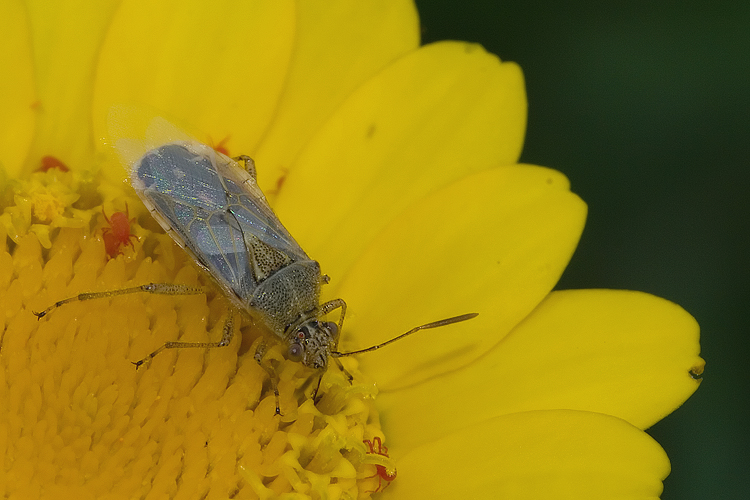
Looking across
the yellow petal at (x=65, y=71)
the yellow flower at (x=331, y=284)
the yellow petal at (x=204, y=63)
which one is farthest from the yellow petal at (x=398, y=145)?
the yellow petal at (x=65, y=71)

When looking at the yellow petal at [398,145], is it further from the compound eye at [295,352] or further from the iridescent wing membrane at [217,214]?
the compound eye at [295,352]

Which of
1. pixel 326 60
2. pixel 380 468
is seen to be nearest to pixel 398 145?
pixel 326 60

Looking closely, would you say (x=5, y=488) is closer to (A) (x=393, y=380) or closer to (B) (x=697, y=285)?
(A) (x=393, y=380)

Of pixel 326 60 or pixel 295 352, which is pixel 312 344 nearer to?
pixel 295 352

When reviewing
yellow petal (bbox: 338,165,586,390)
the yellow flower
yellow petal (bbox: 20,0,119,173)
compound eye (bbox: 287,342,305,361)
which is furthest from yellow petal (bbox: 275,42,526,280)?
yellow petal (bbox: 20,0,119,173)

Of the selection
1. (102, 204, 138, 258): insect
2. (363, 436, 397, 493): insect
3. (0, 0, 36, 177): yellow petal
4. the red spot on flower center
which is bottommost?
(363, 436, 397, 493): insect

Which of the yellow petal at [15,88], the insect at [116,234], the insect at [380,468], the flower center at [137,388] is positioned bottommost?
the insect at [380,468]

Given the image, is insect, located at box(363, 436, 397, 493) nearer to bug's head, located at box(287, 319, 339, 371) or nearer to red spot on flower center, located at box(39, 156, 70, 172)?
bug's head, located at box(287, 319, 339, 371)
